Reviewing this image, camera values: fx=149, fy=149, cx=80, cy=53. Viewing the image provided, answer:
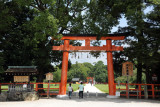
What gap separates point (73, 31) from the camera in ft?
56.2

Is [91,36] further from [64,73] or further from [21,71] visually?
[21,71]

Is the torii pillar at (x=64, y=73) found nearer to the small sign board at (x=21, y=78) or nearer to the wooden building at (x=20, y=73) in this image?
the wooden building at (x=20, y=73)

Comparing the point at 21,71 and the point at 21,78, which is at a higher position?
the point at 21,71

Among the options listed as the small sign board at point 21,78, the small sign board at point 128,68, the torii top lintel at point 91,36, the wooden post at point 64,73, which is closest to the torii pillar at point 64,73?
the wooden post at point 64,73

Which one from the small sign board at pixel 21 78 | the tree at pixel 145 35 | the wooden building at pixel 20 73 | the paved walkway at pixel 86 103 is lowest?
the paved walkway at pixel 86 103

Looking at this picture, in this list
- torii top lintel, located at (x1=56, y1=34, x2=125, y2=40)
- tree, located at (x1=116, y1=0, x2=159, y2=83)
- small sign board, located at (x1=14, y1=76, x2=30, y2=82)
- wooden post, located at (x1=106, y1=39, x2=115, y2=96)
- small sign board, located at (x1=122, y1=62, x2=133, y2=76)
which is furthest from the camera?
torii top lintel, located at (x1=56, y1=34, x2=125, y2=40)

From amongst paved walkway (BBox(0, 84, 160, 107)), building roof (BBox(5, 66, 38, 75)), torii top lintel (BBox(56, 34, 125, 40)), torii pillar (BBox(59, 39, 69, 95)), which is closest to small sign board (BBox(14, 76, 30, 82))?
building roof (BBox(5, 66, 38, 75))

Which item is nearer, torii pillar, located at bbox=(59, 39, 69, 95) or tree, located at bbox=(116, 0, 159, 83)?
tree, located at bbox=(116, 0, 159, 83)

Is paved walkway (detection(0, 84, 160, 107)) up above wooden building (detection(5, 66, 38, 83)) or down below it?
below

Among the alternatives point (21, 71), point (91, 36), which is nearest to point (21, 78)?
point (21, 71)

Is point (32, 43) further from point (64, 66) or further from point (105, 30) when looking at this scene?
point (105, 30)

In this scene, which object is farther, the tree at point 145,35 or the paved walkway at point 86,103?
the tree at point 145,35

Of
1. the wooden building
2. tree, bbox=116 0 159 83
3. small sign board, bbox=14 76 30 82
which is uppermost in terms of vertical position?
tree, bbox=116 0 159 83

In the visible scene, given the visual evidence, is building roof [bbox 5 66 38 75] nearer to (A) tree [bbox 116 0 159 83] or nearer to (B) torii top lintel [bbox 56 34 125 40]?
(B) torii top lintel [bbox 56 34 125 40]
